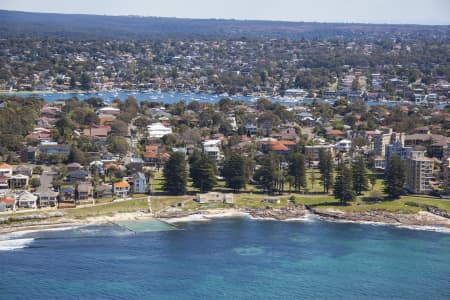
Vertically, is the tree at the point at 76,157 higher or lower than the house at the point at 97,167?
higher

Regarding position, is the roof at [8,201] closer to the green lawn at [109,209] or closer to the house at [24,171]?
the green lawn at [109,209]

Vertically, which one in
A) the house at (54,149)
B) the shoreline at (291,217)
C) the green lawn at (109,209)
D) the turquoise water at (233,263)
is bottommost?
the turquoise water at (233,263)

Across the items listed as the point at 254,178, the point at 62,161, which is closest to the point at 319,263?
the point at 254,178

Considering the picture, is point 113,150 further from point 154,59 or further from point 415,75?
point 154,59

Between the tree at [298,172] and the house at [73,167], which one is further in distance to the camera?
the house at [73,167]

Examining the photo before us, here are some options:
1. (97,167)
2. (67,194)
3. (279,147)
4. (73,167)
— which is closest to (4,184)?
(67,194)

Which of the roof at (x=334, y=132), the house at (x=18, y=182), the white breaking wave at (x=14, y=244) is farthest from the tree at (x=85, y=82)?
the white breaking wave at (x=14, y=244)

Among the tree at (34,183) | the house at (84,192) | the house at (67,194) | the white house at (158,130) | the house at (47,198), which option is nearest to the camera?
the house at (47,198)
